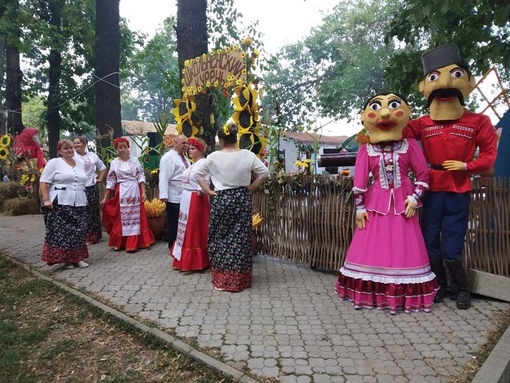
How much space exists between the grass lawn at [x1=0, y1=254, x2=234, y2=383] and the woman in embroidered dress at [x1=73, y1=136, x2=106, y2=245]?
2774mm

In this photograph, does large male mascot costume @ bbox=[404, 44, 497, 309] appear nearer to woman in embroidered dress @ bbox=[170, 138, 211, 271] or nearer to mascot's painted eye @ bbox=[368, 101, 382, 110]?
mascot's painted eye @ bbox=[368, 101, 382, 110]

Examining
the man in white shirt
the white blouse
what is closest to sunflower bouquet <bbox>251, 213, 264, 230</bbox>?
the man in white shirt

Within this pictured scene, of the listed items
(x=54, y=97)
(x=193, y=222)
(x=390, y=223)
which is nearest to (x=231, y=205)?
(x=193, y=222)

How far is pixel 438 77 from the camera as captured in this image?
159 inches

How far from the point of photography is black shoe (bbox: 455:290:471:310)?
4059 mm

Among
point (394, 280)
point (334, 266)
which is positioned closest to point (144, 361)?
point (394, 280)

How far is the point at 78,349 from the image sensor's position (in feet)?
11.8

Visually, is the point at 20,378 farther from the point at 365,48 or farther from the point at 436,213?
the point at 365,48

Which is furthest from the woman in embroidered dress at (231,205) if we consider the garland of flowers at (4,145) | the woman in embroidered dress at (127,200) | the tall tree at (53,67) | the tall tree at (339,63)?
the tall tree at (339,63)

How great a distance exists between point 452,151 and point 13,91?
16.0 metres

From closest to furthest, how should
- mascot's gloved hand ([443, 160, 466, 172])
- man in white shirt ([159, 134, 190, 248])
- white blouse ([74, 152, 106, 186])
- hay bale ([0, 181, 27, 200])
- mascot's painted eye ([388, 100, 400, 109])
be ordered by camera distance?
mascot's gloved hand ([443, 160, 466, 172]) → mascot's painted eye ([388, 100, 400, 109]) → man in white shirt ([159, 134, 190, 248]) → white blouse ([74, 152, 106, 186]) → hay bale ([0, 181, 27, 200])

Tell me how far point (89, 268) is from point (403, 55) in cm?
512

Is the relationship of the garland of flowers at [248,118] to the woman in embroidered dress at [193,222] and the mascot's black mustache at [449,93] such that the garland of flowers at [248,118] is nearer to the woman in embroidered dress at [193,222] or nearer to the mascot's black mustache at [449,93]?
the woman in embroidered dress at [193,222]

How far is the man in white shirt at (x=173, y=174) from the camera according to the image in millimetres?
6090
